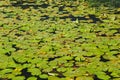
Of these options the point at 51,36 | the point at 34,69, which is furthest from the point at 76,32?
the point at 34,69

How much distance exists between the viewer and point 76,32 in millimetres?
5367

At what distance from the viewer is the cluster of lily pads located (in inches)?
150

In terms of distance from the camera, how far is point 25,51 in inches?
178

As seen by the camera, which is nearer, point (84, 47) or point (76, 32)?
point (84, 47)

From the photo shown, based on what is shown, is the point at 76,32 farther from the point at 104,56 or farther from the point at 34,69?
the point at 34,69

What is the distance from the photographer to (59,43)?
4824mm

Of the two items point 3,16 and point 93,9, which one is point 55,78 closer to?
point 3,16

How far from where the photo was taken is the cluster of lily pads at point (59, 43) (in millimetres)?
3820

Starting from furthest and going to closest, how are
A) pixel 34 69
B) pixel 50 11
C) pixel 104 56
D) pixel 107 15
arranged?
1. pixel 50 11
2. pixel 107 15
3. pixel 104 56
4. pixel 34 69

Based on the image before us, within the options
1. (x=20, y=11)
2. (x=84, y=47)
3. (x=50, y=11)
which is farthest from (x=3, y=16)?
(x=84, y=47)

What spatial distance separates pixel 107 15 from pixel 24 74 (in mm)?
3308

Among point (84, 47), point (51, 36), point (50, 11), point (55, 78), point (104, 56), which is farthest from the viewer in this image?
point (50, 11)

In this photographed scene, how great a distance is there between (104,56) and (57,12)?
285cm

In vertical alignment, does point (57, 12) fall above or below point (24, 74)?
above
